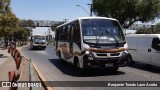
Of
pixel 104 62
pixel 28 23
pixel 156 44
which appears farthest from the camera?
pixel 28 23

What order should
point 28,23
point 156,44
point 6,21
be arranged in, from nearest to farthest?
1. point 156,44
2. point 6,21
3. point 28,23

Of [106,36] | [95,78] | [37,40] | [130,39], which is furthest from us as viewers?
[37,40]

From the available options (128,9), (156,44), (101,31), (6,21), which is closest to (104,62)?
(101,31)

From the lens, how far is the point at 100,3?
46812 millimetres

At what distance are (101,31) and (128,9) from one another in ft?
103

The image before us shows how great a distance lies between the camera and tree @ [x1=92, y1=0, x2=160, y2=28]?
149 ft

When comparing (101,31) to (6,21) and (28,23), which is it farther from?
(28,23)

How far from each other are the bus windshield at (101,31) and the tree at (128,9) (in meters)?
29.5

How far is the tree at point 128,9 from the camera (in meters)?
45.5

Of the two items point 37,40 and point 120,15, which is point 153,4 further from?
point 37,40

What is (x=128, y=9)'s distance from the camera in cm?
4625

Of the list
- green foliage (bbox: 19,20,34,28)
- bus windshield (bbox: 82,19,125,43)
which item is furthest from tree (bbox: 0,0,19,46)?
green foliage (bbox: 19,20,34,28)

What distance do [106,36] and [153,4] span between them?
→ 33.3 metres

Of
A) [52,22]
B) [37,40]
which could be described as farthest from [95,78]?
[52,22]
